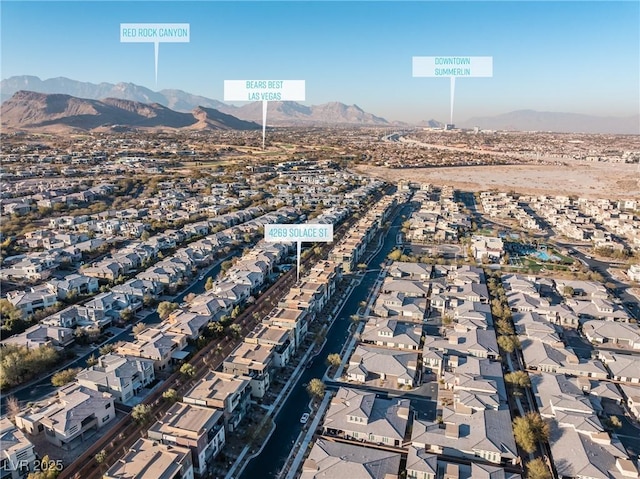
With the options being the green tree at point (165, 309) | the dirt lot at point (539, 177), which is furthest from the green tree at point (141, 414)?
the dirt lot at point (539, 177)

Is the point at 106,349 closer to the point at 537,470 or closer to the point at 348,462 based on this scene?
the point at 348,462

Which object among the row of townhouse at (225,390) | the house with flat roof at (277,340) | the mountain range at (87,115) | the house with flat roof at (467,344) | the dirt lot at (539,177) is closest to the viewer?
the row of townhouse at (225,390)

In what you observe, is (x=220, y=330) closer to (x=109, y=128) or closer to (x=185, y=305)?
(x=185, y=305)

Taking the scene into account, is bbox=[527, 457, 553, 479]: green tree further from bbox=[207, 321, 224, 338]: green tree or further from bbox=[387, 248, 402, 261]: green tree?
bbox=[387, 248, 402, 261]: green tree

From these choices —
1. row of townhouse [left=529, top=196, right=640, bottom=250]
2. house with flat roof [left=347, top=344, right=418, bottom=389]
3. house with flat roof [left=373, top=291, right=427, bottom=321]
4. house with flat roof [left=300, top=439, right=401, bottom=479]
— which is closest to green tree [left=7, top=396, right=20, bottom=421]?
house with flat roof [left=300, top=439, right=401, bottom=479]

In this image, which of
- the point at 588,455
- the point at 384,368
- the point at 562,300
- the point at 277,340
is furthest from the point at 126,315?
the point at 562,300

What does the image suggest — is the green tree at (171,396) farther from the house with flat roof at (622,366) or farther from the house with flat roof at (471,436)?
the house with flat roof at (622,366)
